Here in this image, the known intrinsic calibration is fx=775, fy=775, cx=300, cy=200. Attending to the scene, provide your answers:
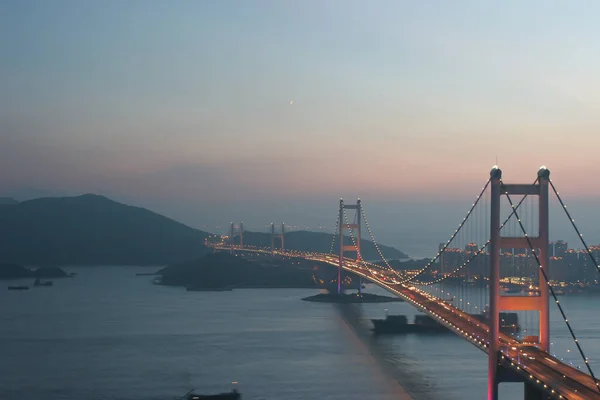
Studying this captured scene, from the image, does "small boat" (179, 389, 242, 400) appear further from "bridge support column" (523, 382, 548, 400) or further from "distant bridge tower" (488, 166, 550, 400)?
"bridge support column" (523, 382, 548, 400)

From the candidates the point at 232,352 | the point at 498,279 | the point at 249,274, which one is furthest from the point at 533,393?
the point at 249,274

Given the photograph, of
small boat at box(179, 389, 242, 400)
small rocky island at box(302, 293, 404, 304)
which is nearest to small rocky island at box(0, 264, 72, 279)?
small rocky island at box(302, 293, 404, 304)

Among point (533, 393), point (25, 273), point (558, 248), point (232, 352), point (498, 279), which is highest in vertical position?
point (558, 248)

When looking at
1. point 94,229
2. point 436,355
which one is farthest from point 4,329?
point 94,229

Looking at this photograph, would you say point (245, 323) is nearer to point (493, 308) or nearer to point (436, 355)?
point (436, 355)

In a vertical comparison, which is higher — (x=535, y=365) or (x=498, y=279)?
(x=498, y=279)

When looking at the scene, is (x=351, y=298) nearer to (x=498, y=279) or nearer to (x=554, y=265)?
(x=554, y=265)

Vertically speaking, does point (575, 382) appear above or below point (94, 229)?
below

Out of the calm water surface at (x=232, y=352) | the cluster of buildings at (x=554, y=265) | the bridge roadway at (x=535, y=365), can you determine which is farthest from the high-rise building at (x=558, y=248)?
the bridge roadway at (x=535, y=365)

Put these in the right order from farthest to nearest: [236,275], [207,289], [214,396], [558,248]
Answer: [558,248]
[236,275]
[207,289]
[214,396]
